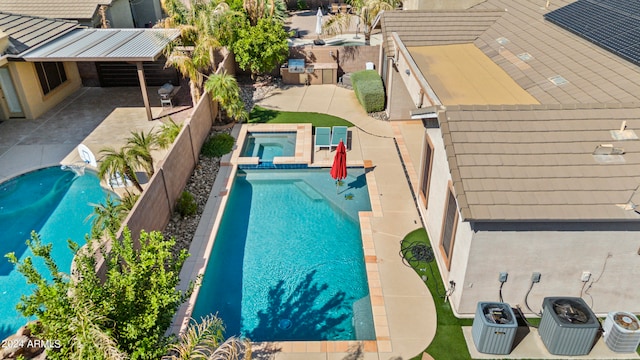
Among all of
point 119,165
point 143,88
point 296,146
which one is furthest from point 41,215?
point 296,146

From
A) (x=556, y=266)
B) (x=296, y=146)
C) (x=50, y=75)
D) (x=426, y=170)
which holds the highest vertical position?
(x=556, y=266)

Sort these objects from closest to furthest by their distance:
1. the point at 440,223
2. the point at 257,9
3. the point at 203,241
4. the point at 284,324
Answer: the point at 284,324 < the point at 440,223 < the point at 203,241 < the point at 257,9

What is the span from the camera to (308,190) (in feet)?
62.3

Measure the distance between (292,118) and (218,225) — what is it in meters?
9.59

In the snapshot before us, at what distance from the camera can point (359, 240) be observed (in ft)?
52.6

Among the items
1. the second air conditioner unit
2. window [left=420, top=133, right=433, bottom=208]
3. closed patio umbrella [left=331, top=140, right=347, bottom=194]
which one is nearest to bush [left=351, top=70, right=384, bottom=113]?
closed patio umbrella [left=331, top=140, right=347, bottom=194]

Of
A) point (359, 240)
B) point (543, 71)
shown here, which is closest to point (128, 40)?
point (359, 240)

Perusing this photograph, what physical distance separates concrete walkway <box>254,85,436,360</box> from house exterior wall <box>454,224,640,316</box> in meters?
1.31

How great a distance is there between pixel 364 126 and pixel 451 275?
12236 mm

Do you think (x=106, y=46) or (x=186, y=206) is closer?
(x=186, y=206)

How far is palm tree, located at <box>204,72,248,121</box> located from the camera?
22391 mm

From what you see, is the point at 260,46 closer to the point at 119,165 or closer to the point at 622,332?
the point at 119,165

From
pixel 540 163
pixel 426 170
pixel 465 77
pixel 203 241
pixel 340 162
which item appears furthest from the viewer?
pixel 340 162

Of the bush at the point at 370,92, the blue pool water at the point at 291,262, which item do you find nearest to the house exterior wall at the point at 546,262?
the blue pool water at the point at 291,262
